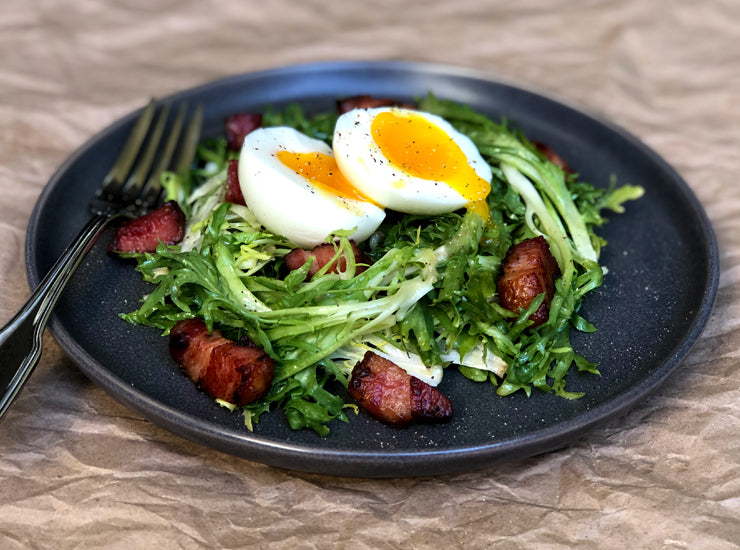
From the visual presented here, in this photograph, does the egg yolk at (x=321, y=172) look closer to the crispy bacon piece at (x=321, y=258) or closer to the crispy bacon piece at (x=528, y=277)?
the crispy bacon piece at (x=321, y=258)

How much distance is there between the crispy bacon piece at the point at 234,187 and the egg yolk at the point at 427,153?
68cm

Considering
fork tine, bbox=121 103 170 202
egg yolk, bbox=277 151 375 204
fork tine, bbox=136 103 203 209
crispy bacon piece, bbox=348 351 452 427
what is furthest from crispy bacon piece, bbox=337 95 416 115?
crispy bacon piece, bbox=348 351 452 427

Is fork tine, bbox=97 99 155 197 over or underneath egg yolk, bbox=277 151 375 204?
underneath

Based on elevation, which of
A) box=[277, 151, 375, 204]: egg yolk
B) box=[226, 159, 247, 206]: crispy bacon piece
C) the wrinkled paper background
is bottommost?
the wrinkled paper background

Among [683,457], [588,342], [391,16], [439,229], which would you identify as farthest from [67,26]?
[683,457]

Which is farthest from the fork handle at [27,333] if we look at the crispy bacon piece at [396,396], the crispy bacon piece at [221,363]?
the crispy bacon piece at [396,396]

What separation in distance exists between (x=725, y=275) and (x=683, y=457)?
4.44 ft

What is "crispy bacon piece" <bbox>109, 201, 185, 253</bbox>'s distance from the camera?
11.7ft

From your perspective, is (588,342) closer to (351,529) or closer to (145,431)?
(351,529)

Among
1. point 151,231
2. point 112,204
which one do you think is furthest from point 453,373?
point 112,204

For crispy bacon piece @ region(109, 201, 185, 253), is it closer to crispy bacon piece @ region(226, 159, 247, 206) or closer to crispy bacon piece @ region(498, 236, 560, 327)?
crispy bacon piece @ region(226, 159, 247, 206)

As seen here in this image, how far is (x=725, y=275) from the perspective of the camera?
13.3 ft

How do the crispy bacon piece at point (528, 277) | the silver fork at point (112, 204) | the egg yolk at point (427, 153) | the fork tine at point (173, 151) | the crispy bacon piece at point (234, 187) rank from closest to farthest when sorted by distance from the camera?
the silver fork at point (112, 204), the crispy bacon piece at point (528, 277), the egg yolk at point (427, 153), the crispy bacon piece at point (234, 187), the fork tine at point (173, 151)

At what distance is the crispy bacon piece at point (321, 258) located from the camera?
3.22m
